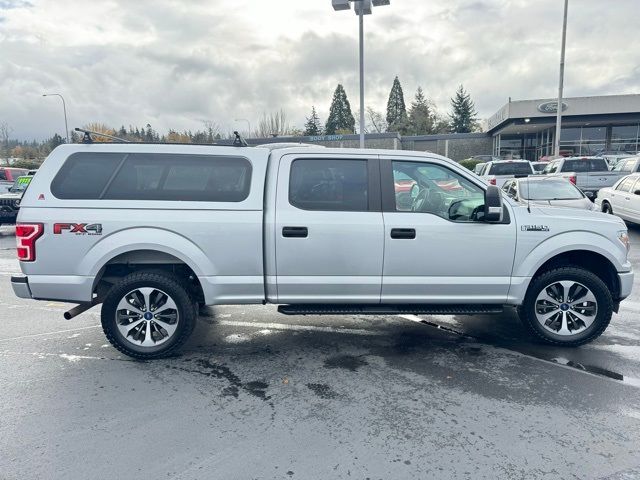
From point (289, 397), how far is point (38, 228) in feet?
9.19

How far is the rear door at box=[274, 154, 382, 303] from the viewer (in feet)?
13.9

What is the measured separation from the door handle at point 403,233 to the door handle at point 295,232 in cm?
84

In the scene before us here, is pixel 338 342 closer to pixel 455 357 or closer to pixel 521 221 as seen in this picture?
pixel 455 357

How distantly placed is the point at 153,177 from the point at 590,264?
15.3 ft

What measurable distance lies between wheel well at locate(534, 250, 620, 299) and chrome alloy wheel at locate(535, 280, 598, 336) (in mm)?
220

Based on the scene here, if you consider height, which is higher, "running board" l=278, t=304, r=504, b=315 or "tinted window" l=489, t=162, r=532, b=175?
"tinted window" l=489, t=162, r=532, b=175

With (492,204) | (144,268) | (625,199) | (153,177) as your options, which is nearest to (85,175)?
(153,177)

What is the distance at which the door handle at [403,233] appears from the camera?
4.24 metres

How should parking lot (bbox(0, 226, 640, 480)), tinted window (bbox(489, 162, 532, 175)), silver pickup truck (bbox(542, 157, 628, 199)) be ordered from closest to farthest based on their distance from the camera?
parking lot (bbox(0, 226, 640, 480)), silver pickup truck (bbox(542, 157, 628, 199)), tinted window (bbox(489, 162, 532, 175))

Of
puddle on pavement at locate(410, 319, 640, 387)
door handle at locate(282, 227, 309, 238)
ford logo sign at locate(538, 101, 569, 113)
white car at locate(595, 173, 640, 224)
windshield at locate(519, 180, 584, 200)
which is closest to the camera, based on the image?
puddle on pavement at locate(410, 319, 640, 387)

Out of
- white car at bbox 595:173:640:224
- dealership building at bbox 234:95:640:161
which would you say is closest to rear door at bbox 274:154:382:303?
white car at bbox 595:173:640:224

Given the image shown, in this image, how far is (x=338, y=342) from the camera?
480 cm

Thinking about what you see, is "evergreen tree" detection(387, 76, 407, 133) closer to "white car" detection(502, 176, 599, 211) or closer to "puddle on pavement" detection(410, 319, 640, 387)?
"white car" detection(502, 176, 599, 211)

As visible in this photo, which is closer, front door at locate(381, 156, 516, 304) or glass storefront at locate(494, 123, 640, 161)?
front door at locate(381, 156, 516, 304)
